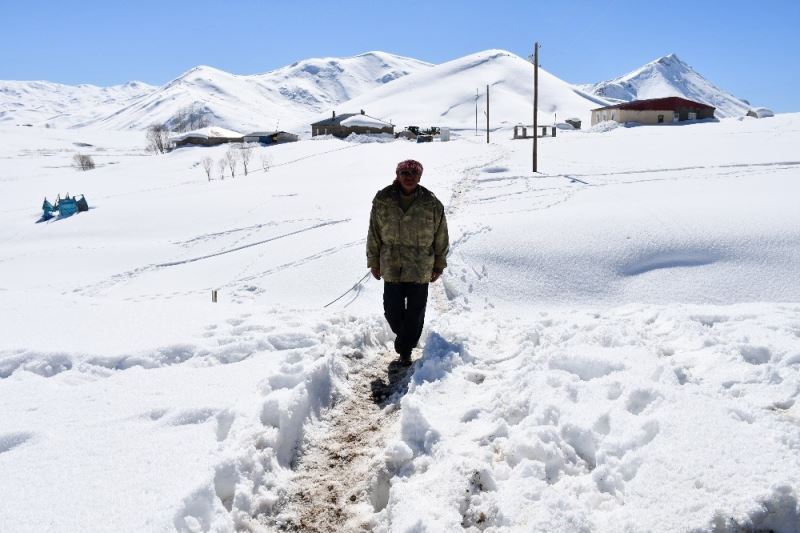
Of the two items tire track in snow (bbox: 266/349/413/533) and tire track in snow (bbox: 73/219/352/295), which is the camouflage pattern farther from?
tire track in snow (bbox: 73/219/352/295)

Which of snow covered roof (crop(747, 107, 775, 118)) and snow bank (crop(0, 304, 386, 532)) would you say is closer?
snow bank (crop(0, 304, 386, 532))

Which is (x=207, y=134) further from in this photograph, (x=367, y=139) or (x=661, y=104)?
(x=661, y=104)

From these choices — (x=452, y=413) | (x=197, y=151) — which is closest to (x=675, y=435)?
(x=452, y=413)

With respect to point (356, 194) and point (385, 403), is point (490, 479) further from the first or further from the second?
point (356, 194)

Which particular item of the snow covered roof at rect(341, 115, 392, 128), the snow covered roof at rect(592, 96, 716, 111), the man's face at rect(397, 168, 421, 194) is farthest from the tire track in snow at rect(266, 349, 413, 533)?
the snow covered roof at rect(341, 115, 392, 128)

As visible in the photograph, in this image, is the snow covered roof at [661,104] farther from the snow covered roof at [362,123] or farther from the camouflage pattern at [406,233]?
the camouflage pattern at [406,233]

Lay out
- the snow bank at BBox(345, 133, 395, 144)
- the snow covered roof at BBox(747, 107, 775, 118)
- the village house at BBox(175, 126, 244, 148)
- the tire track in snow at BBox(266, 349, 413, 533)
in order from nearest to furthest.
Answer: the tire track in snow at BBox(266, 349, 413, 533) → the snow bank at BBox(345, 133, 395, 144) → the snow covered roof at BBox(747, 107, 775, 118) → the village house at BBox(175, 126, 244, 148)

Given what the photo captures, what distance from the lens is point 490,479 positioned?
294cm

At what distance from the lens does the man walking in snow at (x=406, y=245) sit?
4.81 m

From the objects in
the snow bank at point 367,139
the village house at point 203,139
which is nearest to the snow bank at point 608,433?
the snow bank at point 367,139

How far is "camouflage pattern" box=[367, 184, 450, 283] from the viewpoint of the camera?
15.8 ft

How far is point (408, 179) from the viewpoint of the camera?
183 inches

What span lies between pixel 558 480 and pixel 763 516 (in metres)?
0.90

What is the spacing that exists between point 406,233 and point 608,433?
2.38 m
